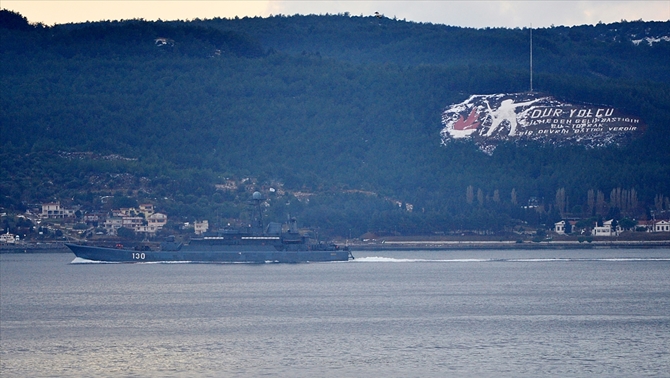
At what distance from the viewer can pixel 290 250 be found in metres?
113

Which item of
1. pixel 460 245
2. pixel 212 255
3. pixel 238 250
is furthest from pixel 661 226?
pixel 212 255

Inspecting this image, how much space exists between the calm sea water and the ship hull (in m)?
8.42

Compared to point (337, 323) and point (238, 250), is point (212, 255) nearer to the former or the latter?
point (238, 250)

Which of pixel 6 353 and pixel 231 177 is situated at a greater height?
pixel 231 177

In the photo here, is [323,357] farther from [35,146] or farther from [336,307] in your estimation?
[35,146]

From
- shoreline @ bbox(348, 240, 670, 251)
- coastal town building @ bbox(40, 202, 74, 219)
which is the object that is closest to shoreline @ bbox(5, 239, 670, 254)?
shoreline @ bbox(348, 240, 670, 251)

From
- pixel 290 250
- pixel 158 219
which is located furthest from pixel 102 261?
pixel 158 219

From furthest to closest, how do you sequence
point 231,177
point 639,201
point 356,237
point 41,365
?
point 231,177 → point 639,201 → point 356,237 → point 41,365

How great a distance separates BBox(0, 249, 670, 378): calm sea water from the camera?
49.8m

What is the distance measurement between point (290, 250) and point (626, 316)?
169 feet

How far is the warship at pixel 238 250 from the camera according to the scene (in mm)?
110000

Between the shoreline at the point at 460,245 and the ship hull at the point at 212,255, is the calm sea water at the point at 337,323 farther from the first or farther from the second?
the shoreline at the point at 460,245

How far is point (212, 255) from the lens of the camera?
10969cm

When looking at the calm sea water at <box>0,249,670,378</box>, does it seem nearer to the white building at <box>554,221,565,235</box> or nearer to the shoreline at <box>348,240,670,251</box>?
the shoreline at <box>348,240,670,251</box>
